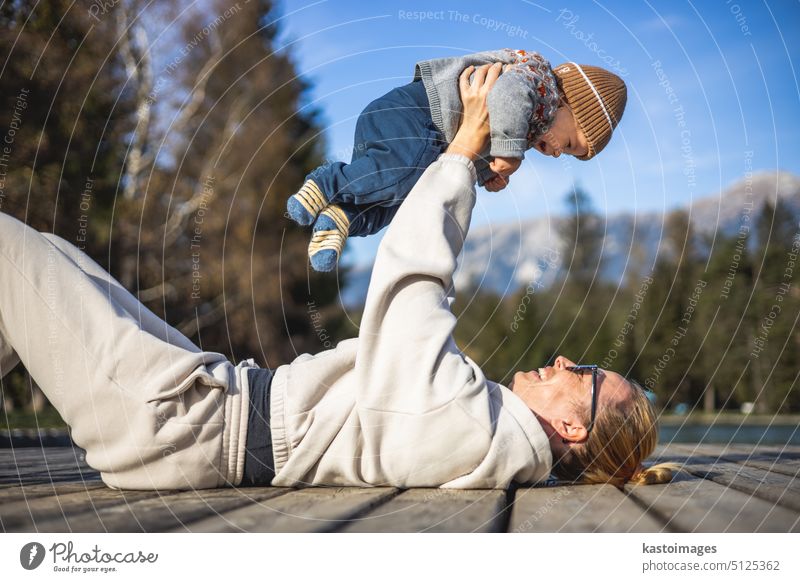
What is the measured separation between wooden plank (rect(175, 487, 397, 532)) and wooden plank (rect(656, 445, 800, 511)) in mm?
1428

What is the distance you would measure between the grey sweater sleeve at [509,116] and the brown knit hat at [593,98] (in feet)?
2.20

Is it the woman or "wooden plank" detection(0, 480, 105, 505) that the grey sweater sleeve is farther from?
"wooden plank" detection(0, 480, 105, 505)

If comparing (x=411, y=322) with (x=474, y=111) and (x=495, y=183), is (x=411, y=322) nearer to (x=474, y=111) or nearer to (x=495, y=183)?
(x=474, y=111)

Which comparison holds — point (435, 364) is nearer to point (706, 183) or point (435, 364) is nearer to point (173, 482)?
point (173, 482)

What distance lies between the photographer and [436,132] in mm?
3963

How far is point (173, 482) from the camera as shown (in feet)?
10.2

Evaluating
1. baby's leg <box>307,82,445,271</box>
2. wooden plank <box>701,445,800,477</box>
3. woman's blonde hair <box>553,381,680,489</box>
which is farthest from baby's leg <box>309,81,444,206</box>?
wooden plank <box>701,445,800,477</box>

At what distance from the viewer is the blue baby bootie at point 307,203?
371cm

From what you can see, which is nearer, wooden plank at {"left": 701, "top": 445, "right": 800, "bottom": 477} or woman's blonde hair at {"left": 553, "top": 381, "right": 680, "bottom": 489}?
woman's blonde hair at {"left": 553, "top": 381, "right": 680, "bottom": 489}

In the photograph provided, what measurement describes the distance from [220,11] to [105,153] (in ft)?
12.4

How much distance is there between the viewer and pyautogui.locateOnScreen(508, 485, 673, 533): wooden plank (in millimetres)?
2686

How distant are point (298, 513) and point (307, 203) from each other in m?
1.51

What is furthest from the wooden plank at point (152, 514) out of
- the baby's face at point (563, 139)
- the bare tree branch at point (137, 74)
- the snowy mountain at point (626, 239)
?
the bare tree branch at point (137, 74)

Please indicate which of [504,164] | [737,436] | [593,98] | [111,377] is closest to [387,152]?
[504,164]
